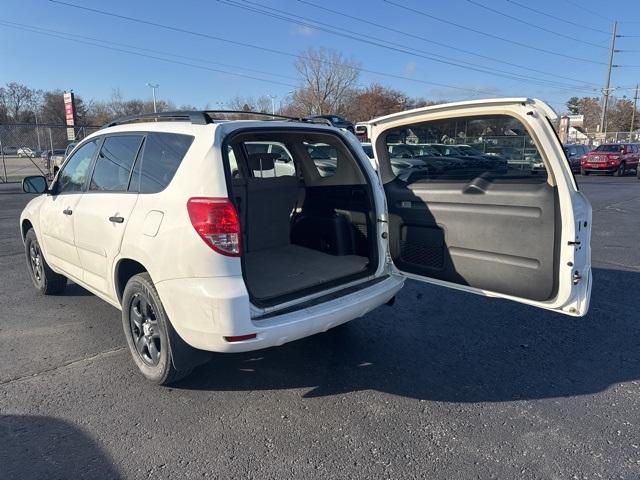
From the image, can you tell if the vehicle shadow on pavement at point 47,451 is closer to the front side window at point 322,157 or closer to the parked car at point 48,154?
the front side window at point 322,157

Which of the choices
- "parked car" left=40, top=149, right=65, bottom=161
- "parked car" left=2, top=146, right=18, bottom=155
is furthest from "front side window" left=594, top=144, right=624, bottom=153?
"parked car" left=2, top=146, right=18, bottom=155

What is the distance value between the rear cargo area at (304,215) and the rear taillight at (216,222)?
0.63m

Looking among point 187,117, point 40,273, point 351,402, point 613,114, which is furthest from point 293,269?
point 613,114

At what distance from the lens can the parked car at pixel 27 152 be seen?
2309cm

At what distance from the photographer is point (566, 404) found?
3041 millimetres

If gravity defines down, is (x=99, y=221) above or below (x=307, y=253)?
above

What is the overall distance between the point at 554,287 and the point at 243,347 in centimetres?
200

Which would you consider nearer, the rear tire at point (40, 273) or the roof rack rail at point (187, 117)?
the roof rack rail at point (187, 117)

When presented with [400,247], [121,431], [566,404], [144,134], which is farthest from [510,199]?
[121,431]

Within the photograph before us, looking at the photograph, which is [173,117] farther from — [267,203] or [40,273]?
[40,273]

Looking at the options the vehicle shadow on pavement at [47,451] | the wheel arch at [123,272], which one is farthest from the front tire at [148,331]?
the vehicle shadow on pavement at [47,451]

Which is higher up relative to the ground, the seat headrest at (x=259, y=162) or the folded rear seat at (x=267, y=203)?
the seat headrest at (x=259, y=162)

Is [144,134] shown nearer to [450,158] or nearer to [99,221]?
[99,221]

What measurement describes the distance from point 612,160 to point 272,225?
81.0ft
